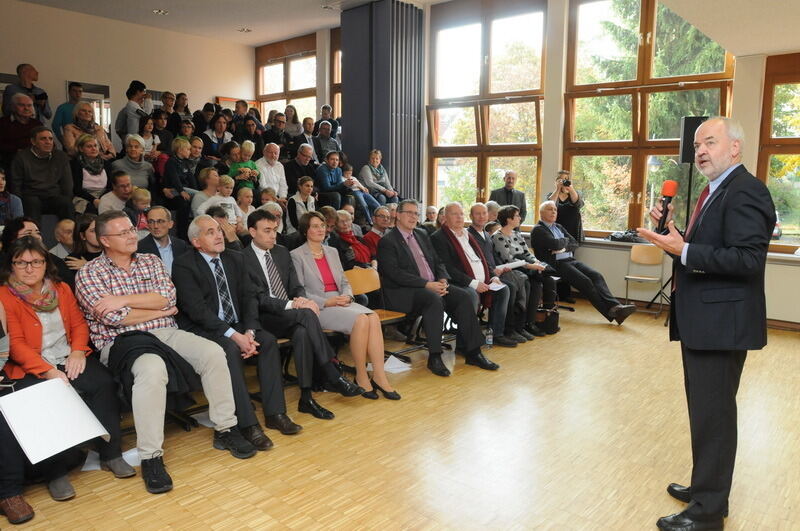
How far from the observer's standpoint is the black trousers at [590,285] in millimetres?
6430

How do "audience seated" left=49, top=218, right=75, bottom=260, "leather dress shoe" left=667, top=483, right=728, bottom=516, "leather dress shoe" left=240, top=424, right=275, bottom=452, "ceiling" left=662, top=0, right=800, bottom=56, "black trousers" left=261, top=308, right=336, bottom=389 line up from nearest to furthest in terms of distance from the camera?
"leather dress shoe" left=667, top=483, right=728, bottom=516 < "leather dress shoe" left=240, top=424, right=275, bottom=452 < "black trousers" left=261, top=308, right=336, bottom=389 < "audience seated" left=49, top=218, right=75, bottom=260 < "ceiling" left=662, top=0, right=800, bottom=56

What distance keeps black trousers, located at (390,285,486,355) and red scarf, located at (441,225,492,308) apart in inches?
15.2

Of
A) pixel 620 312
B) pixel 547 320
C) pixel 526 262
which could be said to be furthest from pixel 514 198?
pixel 547 320

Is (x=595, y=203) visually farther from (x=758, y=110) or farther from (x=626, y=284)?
(x=758, y=110)

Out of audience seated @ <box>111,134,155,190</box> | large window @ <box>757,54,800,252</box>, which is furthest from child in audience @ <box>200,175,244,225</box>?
large window @ <box>757,54,800,252</box>

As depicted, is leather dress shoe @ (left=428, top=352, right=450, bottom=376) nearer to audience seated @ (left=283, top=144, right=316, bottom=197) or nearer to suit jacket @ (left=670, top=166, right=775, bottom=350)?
suit jacket @ (left=670, top=166, right=775, bottom=350)

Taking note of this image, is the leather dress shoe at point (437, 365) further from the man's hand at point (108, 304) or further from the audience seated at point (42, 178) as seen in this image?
the audience seated at point (42, 178)

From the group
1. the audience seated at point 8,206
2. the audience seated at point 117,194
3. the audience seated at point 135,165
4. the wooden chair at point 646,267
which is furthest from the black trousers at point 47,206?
the wooden chair at point 646,267

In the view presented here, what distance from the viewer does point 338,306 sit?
417cm

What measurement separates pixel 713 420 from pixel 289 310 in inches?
96.6

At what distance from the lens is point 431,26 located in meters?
9.14

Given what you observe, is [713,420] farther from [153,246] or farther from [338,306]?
[153,246]

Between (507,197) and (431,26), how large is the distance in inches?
125

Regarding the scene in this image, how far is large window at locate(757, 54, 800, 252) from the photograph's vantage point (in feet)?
20.9
